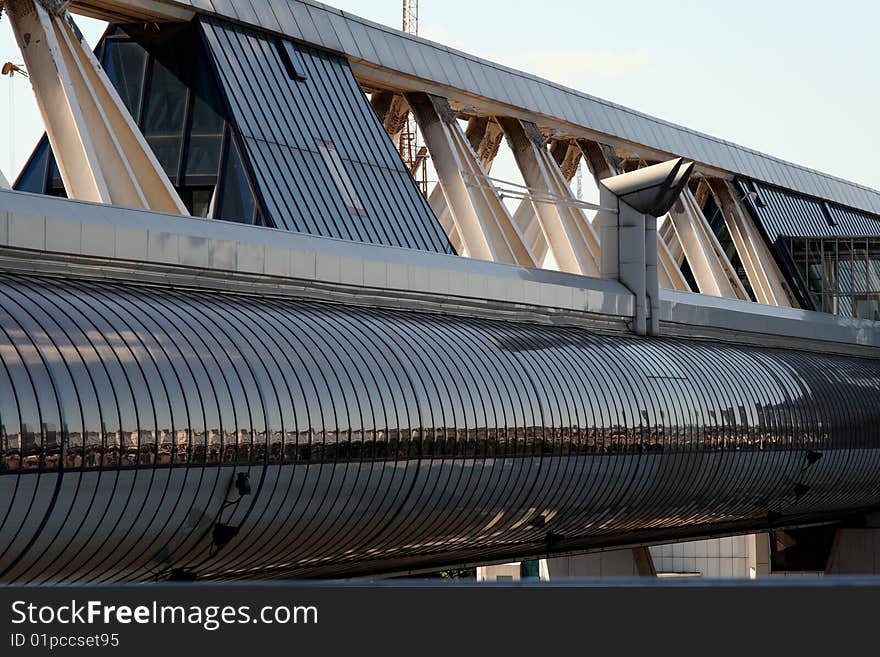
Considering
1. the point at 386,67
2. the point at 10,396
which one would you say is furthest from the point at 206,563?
the point at 386,67

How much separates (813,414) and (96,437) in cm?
2718

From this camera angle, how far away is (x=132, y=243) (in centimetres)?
2530

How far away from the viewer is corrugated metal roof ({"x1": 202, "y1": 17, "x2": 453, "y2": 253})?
33.6 meters

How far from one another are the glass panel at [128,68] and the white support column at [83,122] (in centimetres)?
565

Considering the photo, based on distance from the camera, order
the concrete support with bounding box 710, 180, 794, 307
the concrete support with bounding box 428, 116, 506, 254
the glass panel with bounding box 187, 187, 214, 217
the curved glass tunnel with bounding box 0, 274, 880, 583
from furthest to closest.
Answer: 1. the concrete support with bounding box 710, 180, 794, 307
2. the concrete support with bounding box 428, 116, 506, 254
3. the glass panel with bounding box 187, 187, 214, 217
4. the curved glass tunnel with bounding box 0, 274, 880, 583

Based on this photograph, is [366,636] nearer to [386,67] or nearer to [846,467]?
[386,67]

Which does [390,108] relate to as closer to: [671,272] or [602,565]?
[671,272]

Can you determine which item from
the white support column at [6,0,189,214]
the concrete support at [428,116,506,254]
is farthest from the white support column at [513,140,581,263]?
the white support column at [6,0,189,214]

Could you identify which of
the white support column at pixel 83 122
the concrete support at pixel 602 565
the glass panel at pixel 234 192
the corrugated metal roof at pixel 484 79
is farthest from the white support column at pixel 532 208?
the white support column at pixel 83 122

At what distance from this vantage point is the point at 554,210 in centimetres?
4462

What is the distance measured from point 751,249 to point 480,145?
1612cm

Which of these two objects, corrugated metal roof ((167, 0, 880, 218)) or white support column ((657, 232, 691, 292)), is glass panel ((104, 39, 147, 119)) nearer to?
corrugated metal roof ((167, 0, 880, 218))

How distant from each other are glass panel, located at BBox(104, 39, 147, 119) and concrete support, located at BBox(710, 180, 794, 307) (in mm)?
29151

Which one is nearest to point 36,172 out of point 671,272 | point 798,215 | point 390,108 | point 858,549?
point 390,108
